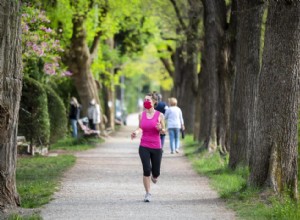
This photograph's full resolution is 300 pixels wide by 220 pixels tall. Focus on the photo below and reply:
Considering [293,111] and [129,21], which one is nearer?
[293,111]

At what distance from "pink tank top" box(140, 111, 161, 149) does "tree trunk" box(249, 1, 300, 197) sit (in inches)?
70.3

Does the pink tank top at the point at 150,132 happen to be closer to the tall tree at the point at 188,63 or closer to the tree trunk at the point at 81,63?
the tall tree at the point at 188,63

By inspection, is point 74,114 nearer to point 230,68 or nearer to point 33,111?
point 33,111

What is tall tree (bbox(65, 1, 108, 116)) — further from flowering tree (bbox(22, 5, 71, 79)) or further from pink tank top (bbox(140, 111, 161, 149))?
pink tank top (bbox(140, 111, 161, 149))

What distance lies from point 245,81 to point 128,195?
5.40 metres

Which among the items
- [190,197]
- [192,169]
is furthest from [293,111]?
[192,169]

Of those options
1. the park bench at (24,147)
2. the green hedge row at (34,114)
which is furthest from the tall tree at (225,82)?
the park bench at (24,147)

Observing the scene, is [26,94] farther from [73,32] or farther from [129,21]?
[129,21]

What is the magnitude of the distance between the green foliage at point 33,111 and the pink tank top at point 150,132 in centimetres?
974

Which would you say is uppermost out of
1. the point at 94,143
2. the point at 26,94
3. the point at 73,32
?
the point at 73,32

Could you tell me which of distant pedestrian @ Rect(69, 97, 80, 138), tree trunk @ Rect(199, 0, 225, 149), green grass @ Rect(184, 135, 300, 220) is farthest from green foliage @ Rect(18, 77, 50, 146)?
distant pedestrian @ Rect(69, 97, 80, 138)

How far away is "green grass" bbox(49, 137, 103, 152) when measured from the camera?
2891cm

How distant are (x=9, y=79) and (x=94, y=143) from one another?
20887mm

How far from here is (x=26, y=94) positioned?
74.0 feet
